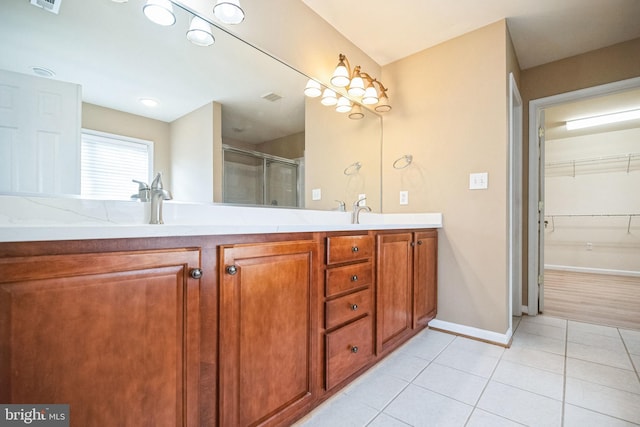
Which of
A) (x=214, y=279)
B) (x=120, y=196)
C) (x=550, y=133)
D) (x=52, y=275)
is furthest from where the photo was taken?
(x=550, y=133)

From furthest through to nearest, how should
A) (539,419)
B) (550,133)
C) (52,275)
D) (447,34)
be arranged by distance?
(550,133), (447,34), (539,419), (52,275)

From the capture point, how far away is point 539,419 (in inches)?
49.6

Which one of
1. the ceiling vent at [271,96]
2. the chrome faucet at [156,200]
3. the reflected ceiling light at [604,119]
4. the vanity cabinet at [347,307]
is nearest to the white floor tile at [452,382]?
the vanity cabinet at [347,307]

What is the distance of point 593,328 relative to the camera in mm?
2336

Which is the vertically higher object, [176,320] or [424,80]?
[424,80]

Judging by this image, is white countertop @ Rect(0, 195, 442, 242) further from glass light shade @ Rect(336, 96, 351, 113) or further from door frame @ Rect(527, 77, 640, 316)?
door frame @ Rect(527, 77, 640, 316)

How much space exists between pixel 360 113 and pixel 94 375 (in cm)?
238

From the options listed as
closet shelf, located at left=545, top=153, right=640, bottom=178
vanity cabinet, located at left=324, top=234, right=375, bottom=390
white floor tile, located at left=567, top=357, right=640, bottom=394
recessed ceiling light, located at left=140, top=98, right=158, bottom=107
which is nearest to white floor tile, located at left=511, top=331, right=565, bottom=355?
white floor tile, located at left=567, top=357, right=640, bottom=394

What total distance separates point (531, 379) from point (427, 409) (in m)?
0.72

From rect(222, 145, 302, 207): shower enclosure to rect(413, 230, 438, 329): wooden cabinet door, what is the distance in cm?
91

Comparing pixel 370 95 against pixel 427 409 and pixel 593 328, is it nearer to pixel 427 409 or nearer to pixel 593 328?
pixel 427 409

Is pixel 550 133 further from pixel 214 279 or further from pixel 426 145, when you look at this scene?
pixel 214 279

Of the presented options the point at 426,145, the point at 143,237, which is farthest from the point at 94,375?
the point at 426,145

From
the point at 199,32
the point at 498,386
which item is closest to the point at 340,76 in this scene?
the point at 199,32
